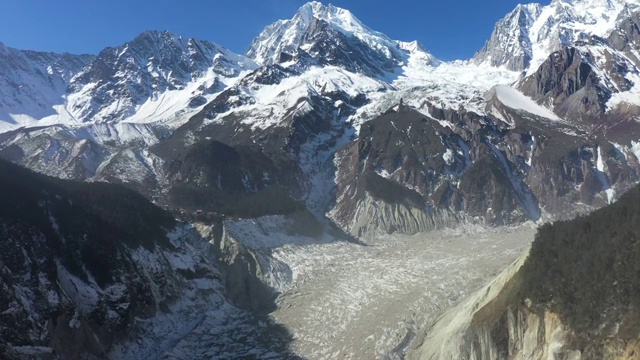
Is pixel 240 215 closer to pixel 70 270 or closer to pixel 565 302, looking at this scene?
pixel 70 270

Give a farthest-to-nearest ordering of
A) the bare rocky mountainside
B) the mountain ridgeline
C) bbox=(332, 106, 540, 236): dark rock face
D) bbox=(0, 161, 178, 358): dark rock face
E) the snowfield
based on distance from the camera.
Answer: bbox=(332, 106, 540, 236): dark rock face < the snowfield < the bare rocky mountainside < bbox=(0, 161, 178, 358): dark rock face < the mountain ridgeline

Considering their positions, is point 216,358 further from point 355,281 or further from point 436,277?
point 436,277

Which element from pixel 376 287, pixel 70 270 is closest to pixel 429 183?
pixel 376 287

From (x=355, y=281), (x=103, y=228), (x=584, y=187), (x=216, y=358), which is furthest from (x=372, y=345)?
(x=584, y=187)

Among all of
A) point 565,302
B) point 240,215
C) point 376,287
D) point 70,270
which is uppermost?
point 240,215

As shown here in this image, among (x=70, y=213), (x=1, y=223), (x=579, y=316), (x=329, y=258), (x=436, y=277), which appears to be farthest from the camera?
(x=329, y=258)

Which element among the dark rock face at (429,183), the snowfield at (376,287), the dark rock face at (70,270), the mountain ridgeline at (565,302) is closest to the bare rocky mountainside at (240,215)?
the dark rock face at (70,270)

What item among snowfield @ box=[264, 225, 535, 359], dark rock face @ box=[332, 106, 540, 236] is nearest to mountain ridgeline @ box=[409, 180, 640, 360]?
snowfield @ box=[264, 225, 535, 359]

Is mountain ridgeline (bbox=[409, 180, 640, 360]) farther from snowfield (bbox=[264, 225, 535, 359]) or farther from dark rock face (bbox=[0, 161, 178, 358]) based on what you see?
dark rock face (bbox=[0, 161, 178, 358])
